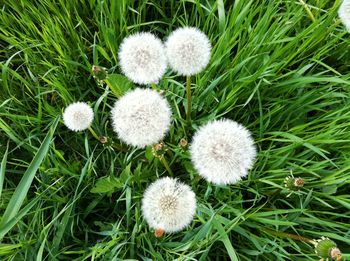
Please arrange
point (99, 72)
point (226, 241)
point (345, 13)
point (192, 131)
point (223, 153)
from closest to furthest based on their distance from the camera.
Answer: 1. point (223, 153)
2. point (226, 241)
3. point (99, 72)
4. point (345, 13)
5. point (192, 131)

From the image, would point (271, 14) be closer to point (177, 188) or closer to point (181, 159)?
point (181, 159)

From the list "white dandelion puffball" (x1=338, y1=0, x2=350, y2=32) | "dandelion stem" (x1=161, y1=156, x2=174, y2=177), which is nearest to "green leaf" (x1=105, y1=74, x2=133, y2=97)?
"dandelion stem" (x1=161, y1=156, x2=174, y2=177)

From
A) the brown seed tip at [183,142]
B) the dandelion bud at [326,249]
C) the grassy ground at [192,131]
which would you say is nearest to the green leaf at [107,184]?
the grassy ground at [192,131]

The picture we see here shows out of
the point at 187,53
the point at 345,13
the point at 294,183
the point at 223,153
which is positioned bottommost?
the point at 294,183

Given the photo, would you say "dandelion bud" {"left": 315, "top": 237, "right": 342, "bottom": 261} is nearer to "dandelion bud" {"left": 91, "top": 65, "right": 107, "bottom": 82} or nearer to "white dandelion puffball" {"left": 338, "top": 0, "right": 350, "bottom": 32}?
"white dandelion puffball" {"left": 338, "top": 0, "right": 350, "bottom": 32}

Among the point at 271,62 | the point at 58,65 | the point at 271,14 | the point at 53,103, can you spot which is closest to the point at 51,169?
the point at 53,103

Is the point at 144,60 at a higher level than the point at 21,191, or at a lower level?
Result: higher

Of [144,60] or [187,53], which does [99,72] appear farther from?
[187,53]

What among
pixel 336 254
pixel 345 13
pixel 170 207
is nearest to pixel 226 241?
pixel 170 207

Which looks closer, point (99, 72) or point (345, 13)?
point (99, 72)
